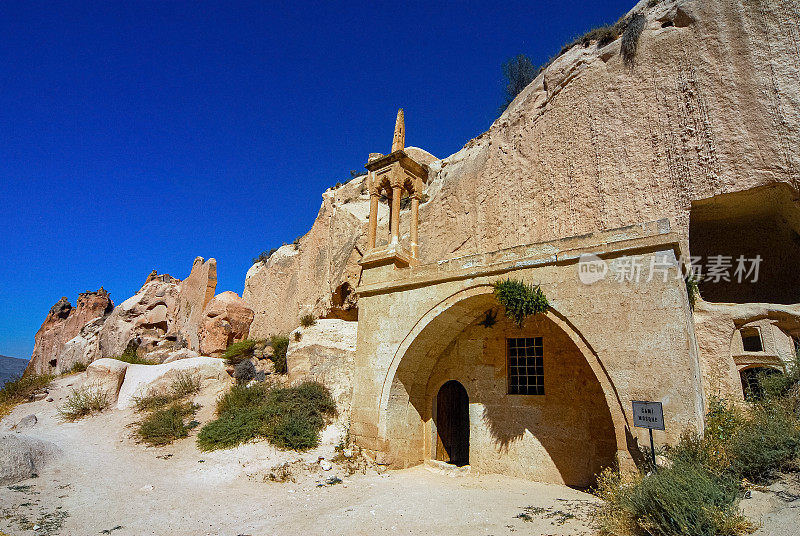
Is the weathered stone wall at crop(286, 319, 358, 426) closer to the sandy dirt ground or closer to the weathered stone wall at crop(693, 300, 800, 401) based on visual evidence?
the sandy dirt ground

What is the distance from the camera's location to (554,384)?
8.59 metres

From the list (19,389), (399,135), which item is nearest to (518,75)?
(399,135)

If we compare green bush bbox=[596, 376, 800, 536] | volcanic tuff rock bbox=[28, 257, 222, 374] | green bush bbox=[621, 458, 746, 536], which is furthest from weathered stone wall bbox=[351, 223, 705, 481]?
volcanic tuff rock bbox=[28, 257, 222, 374]

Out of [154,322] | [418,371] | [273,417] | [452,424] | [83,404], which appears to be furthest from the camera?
[154,322]

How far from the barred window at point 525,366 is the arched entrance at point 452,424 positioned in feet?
4.96

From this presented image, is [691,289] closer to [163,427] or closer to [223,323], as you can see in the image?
[163,427]

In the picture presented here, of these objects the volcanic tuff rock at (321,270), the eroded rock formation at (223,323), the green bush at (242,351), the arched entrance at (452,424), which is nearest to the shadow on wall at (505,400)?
the arched entrance at (452,424)

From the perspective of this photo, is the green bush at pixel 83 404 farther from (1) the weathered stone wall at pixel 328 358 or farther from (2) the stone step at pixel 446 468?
(2) the stone step at pixel 446 468

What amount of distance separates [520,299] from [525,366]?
7.40 ft

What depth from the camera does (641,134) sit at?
A: 10.5 metres

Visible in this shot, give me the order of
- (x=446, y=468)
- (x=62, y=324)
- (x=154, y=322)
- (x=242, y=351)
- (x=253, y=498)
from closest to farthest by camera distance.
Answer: (x=253, y=498), (x=446, y=468), (x=242, y=351), (x=154, y=322), (x=62, y=324)

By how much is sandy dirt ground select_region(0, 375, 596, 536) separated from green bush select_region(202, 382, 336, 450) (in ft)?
1.00

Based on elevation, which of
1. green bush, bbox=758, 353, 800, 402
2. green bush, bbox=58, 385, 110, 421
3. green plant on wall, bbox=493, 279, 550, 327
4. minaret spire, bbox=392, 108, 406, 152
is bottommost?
green bush, bbox=58, 385, 110, 421

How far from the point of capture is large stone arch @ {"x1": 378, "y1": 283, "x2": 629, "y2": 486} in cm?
897
